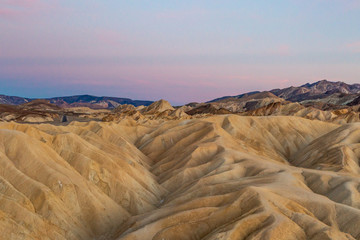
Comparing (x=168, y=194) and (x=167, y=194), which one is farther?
(x=167, y=194)

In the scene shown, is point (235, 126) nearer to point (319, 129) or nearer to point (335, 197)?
point (319, 129)

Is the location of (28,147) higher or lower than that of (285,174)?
higher

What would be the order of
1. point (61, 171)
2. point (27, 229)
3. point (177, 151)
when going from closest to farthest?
point (27, 229)
point (61, 171)
point (177, 151)

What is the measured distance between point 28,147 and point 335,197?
3874 centimetres

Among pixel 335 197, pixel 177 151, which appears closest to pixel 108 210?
pixel 335 197

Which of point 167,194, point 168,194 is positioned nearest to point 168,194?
point 168,194

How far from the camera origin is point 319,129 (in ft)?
332

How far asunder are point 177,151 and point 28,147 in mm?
37561

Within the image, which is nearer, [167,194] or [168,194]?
[168,194]

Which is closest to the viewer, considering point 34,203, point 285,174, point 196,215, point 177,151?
point 196,215

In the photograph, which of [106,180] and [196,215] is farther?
[106,180]

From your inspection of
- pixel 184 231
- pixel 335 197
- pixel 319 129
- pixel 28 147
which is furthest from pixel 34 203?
pixel 319 129

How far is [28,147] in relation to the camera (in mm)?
39719

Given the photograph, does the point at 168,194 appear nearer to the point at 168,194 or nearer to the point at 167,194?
the point at 168,194
